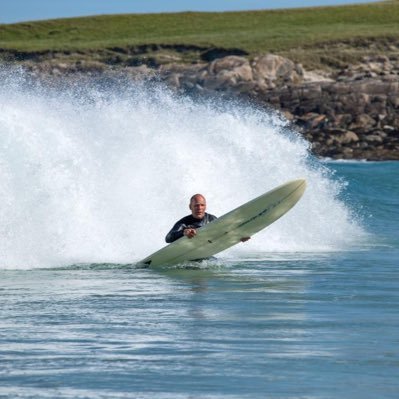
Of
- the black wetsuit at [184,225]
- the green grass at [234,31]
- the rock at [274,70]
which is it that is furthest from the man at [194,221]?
the green grass at [234,31]

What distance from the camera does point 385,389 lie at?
655 centimetres

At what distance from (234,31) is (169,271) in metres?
65.7

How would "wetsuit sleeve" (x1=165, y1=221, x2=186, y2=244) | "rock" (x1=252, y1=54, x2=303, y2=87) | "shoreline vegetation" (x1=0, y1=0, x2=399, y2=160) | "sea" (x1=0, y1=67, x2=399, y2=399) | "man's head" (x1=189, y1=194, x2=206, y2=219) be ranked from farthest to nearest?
1. "rock" (x1=252, y1=54, x2=303, y2=87)
2. "shoreline vegetation" (x1=0, y1=0, x2=399, y2=160)
3. "wetsuit sleeve" (x1=165, y1=221, x2=186, y2=244)
4. "man's head" (x1=189, y1=194, x2=206, y2=219)
5. "sea" (x1=0, y1=67, x2=399, y2=399)

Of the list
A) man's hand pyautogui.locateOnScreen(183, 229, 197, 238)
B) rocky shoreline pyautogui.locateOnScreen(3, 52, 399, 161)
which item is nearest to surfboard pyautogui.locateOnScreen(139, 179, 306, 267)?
man's hand pyautogui.locateOnScreen(183, 229, 197, 238)

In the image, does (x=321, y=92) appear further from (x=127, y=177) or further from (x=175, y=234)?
(x=175, y=234)

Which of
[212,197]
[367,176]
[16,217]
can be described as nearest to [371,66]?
[367,176]

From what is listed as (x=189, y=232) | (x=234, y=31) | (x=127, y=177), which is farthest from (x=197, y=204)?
(x=234, y=31)

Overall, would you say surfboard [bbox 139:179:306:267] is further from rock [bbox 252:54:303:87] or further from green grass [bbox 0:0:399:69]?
green grass [bbox 0:0:399:69]

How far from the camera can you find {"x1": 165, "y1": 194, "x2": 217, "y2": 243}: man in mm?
12367

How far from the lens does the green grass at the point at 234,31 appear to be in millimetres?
66562

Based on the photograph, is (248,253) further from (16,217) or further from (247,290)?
(247,290)

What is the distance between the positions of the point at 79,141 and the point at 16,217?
2.91 meters

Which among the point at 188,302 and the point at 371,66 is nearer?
the point at 188,302

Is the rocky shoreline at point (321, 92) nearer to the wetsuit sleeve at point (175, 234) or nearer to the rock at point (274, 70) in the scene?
the rock at point (274, 70)
